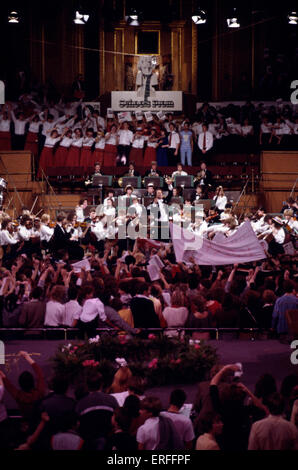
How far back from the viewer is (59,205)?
19.5 metres

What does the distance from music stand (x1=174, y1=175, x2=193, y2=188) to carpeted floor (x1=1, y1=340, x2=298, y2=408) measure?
9.07m

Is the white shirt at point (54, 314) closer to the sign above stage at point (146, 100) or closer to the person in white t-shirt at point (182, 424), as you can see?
the person in white t-shirt at point (182, 424)

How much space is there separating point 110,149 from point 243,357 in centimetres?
1238

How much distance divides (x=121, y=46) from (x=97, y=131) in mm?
5612

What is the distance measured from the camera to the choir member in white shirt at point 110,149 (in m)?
20.7

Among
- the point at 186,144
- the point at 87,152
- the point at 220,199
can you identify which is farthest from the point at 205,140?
the point at 87,152

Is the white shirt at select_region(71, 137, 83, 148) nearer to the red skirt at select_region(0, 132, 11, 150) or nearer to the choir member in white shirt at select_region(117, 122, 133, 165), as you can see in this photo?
the choir member in white shirt at select_region(117, 122, 133, 165)

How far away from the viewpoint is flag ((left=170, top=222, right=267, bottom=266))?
11477mm

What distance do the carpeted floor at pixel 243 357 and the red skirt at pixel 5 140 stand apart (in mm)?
11826

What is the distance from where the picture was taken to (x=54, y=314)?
9.88 metres

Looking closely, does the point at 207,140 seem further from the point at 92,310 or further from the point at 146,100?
the point at 92,310

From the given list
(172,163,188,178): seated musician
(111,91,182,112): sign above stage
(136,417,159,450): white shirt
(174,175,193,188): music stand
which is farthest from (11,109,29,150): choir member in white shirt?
(136,417,159,450): white shirt

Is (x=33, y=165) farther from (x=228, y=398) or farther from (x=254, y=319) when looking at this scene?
(x=228, y=398)

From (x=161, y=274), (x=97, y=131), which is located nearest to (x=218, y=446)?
(x=161, y=274)
